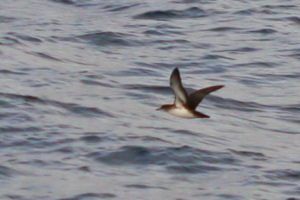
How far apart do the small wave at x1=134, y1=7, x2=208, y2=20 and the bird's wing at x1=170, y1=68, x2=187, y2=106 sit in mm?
10853

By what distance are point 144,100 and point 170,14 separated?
6.37 meters

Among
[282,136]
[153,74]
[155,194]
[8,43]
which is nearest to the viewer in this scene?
[155,194]

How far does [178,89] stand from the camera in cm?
899

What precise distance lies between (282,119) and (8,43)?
532cm

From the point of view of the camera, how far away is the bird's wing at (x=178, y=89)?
881cm

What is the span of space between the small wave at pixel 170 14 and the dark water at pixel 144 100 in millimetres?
36

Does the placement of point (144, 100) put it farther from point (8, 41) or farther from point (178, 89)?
point (178, 89)

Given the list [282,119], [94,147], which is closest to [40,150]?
[94,147]

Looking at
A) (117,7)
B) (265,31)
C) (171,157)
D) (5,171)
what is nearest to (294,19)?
(265,31)

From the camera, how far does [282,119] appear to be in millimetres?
13500

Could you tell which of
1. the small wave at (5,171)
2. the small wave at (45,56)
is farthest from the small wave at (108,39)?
the small wave at (5,171)

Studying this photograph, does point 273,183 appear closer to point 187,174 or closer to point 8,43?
point 187,174

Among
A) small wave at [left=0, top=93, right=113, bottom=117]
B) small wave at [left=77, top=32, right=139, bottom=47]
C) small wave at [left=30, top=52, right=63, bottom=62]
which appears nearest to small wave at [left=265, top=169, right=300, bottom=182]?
small wave at [left=0, top=93, right=113, bottom=117]

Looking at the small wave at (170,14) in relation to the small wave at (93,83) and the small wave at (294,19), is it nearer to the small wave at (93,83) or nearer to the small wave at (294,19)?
the small wave at (294,19)
